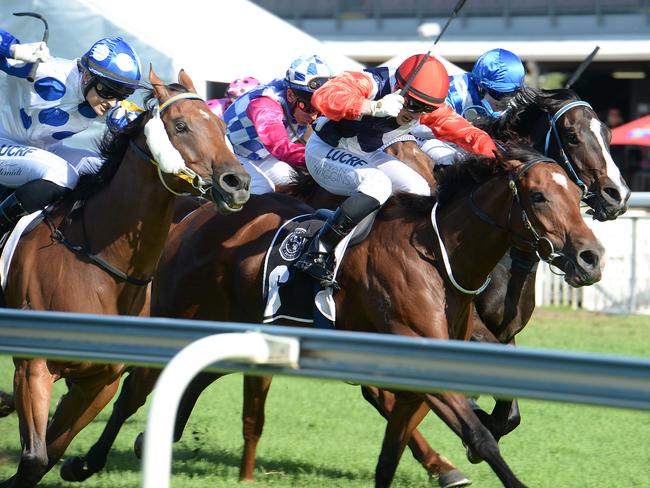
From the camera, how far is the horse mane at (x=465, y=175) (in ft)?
16.0

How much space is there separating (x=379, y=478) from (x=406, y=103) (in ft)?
5.54

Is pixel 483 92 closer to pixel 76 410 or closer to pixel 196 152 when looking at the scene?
pixel 196 152

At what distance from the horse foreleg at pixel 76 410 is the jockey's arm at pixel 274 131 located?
1.77m

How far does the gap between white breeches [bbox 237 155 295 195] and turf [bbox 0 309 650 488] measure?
142 centimetres

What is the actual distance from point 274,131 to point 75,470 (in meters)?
2.07

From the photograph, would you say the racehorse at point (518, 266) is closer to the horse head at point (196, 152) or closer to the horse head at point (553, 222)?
the horse head at point (553, 222)

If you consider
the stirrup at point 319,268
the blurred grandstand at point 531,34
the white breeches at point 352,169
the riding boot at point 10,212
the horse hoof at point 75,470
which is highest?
the white breeches at point 352,169

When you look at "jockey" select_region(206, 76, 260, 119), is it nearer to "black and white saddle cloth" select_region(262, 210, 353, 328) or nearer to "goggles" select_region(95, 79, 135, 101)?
"black and white saddle cloth" select_region(262, 210, 353, 328)

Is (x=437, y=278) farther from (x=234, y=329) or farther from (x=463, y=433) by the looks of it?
(x=234, y=329)

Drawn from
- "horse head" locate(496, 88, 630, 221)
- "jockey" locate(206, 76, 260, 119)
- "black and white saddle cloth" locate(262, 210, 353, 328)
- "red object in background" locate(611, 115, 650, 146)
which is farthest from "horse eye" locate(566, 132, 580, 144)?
"red object in background" locate(611, 115, 650, 146)

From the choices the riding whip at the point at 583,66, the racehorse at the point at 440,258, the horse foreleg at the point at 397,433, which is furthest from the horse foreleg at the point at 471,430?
the riding whip at the point at 583,66

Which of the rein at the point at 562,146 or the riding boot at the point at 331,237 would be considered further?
the rein at the point at 562,146

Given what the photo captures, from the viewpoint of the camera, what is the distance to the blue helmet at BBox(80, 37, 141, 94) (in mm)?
4707

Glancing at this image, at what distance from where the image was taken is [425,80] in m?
4.97
